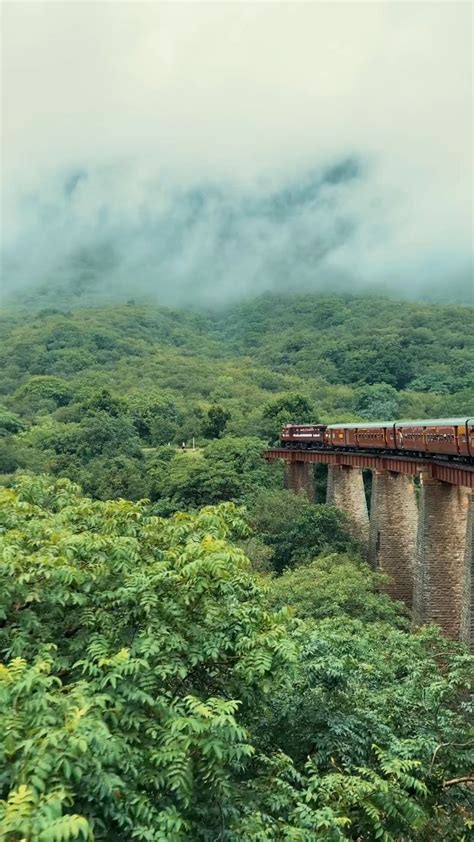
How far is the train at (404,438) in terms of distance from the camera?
764 inches

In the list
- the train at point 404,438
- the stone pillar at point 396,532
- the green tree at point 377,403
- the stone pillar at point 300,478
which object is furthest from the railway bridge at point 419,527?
the green tree at point 377,403

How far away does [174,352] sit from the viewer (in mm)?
125188

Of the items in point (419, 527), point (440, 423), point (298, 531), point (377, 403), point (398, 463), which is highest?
point (377, 403)

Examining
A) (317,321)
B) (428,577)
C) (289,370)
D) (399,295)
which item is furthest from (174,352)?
(428,577)

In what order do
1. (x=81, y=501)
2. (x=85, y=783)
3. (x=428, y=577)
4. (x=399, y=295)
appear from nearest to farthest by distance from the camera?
(x=85, y=783)
(x=81, y=501)
(x=428, y=577)
(x=399, y=295)

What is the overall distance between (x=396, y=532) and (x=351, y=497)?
18.2ft

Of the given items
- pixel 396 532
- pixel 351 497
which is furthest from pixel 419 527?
pixel 351 497

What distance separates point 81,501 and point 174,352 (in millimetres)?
115209

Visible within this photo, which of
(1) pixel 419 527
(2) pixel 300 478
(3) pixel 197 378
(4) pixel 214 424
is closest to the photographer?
(1) pixel 419 527

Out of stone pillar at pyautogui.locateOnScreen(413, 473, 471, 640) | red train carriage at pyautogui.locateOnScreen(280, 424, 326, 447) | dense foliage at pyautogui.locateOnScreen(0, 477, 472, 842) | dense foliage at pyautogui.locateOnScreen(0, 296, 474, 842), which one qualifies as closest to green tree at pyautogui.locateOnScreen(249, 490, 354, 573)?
stone pillar at pyautogui.locateOnScreen(413, 473, 471, 640)

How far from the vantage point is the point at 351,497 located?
33.6m

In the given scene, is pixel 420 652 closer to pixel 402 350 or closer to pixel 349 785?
pixel 349 785

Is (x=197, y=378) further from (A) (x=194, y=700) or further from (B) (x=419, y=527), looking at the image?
(A) (x=194, y=700)

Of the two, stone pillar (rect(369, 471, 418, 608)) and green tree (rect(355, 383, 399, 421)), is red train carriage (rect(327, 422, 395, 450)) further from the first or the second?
green tree (rect(355, 383, 399, 421))
